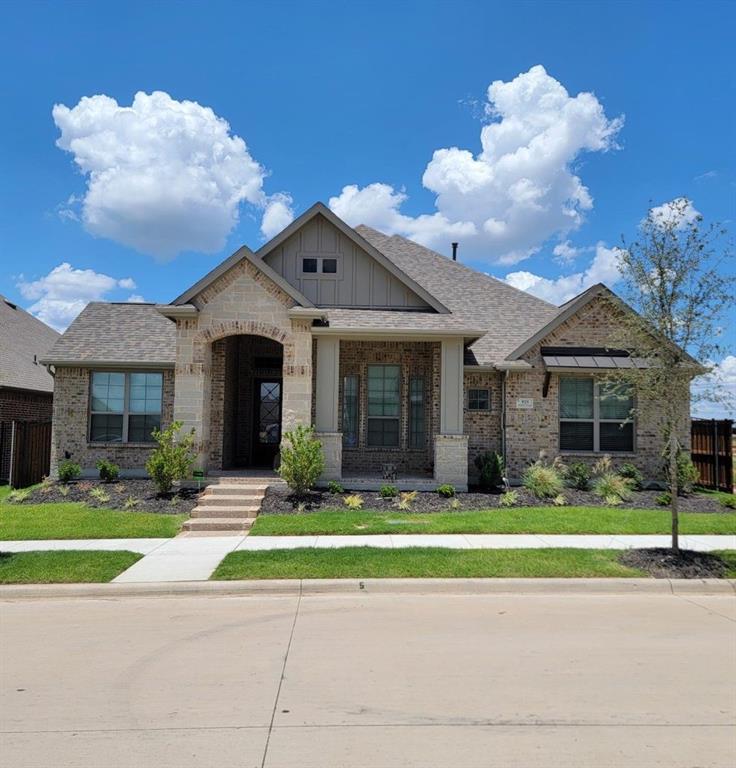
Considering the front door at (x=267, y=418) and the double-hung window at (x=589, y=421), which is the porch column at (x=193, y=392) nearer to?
the front door at (x=267, y=418)

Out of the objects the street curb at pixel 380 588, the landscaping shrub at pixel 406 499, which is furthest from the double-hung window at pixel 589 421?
the street curb at pixel 380 588

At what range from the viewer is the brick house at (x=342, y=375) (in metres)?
13.7

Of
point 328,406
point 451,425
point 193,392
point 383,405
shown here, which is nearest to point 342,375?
point 383,405

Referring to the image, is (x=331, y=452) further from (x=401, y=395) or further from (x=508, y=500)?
(x=508, y=500)

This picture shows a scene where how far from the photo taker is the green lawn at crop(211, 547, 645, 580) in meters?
7.61

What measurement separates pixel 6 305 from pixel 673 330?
87.7 feet

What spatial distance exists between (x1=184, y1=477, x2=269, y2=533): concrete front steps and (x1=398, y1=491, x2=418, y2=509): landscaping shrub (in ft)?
9.82

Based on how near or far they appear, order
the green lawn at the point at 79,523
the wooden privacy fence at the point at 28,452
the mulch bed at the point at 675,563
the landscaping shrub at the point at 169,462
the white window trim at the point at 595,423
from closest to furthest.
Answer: the mulch bed at the point at 675,563
the green lawn at the point at 79,523
the landscaping shrub at the point at 169,462
the wooden privacy fence at the point at 28,452
the white window trim at the point at 595,423

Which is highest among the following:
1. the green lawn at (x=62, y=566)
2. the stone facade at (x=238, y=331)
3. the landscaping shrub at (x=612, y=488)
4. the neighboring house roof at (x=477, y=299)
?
the neighboring house roof at (x=477, y=299)

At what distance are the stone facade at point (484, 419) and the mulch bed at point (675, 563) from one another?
270 inches

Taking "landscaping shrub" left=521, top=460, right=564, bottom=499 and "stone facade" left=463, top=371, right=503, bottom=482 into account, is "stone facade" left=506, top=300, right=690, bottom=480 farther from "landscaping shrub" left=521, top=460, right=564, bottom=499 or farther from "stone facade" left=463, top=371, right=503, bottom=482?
"landscaping shrub" left=521, top=460, right=564, bottom=499

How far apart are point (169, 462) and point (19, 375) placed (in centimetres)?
1042

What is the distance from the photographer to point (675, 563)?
8.12m

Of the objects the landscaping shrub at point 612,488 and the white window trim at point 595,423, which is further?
the white window trim at point 595,423
